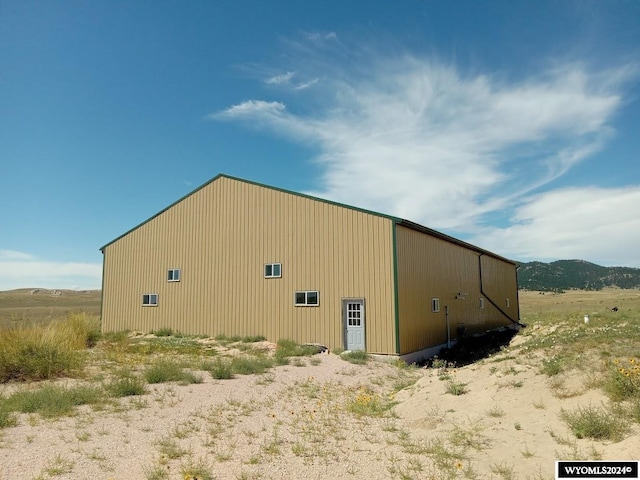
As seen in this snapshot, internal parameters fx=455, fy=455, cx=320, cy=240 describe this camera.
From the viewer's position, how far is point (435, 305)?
68.0 feet

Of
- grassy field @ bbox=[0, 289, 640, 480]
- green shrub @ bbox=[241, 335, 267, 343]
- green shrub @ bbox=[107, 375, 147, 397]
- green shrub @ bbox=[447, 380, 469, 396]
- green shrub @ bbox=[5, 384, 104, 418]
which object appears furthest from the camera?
green shrub @ bbox=[241, 335, 267, 343]

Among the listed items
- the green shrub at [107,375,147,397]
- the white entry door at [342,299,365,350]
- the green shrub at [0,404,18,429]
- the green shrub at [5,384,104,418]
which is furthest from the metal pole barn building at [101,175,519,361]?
the green shrub at [0,404,18,429]

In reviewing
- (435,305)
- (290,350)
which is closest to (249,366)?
(290,350)

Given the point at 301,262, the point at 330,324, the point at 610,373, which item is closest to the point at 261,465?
the point at 610,373

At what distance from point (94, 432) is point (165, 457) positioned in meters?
1.85

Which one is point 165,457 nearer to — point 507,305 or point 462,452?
point 462,452

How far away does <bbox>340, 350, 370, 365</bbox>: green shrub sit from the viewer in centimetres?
1589

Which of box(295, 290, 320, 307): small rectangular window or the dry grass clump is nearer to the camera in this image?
the dry grass clump

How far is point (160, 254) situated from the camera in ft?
81.0

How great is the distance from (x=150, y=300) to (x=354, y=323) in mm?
12677

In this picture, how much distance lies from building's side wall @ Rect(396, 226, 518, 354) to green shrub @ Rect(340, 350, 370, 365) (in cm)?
143

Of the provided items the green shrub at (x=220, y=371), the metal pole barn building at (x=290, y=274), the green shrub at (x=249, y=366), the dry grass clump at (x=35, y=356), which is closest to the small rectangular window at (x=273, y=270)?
the metal pole barn building at (x=290, y=274)

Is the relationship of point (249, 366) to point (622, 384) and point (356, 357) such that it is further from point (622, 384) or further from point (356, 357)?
point (622, 384)

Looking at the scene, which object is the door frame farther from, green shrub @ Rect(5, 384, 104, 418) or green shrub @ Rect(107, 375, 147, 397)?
green shrub @ Rect(5, 384, 104, 418)
